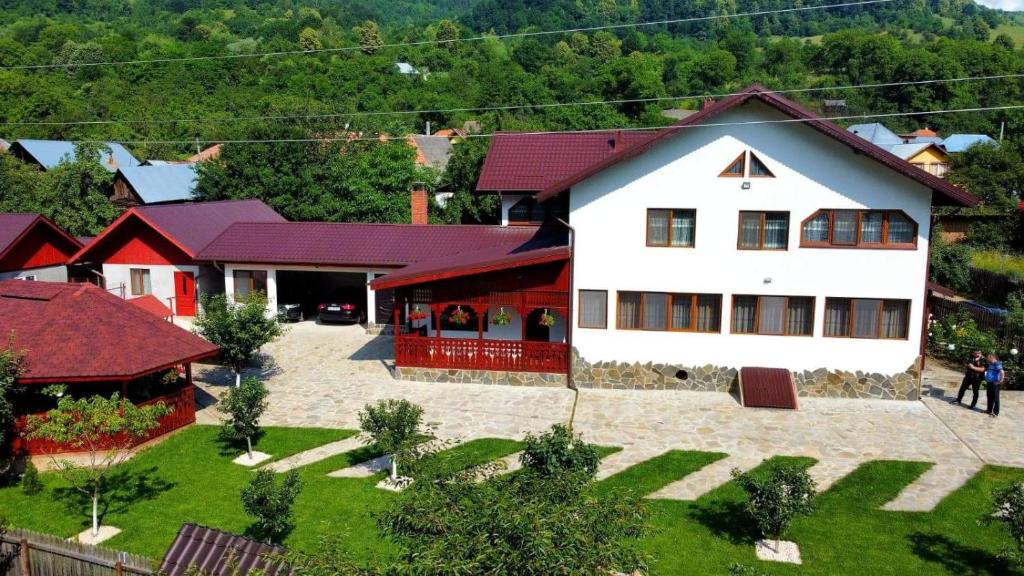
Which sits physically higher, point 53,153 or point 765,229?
point 53,153

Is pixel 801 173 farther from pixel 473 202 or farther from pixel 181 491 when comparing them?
pixel 473 202

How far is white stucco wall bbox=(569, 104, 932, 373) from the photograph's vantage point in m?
18.9

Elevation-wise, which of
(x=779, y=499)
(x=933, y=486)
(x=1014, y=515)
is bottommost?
(x=933, y=486)

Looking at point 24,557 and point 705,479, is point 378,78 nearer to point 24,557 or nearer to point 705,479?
point 705,479

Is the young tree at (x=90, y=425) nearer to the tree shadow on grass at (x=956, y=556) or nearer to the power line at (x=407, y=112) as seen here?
the tree shadow on grass at (x=956, y=556)

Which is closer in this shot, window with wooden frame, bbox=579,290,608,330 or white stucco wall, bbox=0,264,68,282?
window with wooden frame, bbox=579,290,608,330

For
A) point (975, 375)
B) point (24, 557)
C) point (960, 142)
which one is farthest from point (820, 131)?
point (960, 142)

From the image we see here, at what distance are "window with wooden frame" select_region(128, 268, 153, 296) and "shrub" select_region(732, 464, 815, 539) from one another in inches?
1012

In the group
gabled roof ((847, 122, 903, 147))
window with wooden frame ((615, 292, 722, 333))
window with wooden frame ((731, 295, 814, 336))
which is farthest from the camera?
gabled roof ((847, 122, 903, 147))

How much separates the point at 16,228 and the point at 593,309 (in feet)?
72.5

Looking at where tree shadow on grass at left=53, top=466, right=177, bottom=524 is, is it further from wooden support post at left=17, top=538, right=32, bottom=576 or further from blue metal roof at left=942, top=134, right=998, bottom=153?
blue metal roof at left=942, top=134, right=998, bottom=153

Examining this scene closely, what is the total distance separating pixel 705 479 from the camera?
1440 cm

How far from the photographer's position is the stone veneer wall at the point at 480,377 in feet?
67.7

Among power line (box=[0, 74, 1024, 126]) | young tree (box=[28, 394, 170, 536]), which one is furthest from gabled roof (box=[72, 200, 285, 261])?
young tree (box=[28, 394, 170, 536])
